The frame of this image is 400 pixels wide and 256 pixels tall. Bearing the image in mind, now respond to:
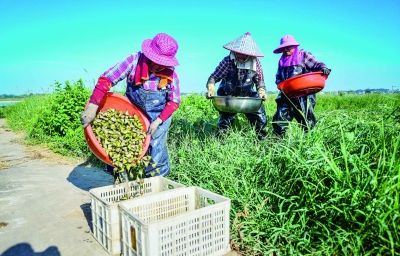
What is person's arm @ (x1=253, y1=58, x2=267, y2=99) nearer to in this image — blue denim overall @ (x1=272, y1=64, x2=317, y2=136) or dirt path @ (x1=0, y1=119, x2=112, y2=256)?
blue denim overall @ (x1=272, y1=64, x2=317, y2=136)

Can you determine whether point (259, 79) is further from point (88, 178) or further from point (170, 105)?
point (88, 178)

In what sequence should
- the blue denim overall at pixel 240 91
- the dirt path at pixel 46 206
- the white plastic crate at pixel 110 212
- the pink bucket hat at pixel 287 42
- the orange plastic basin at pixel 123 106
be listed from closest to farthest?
the white plastic crate at pixel 110 212
the dirt path at pixel 46 206
the orange plastic basin at pixel 123 106
the blue denim overall at pixel 240 91
the pink bucket hat at pixel 287 42

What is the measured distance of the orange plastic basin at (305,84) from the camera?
348cm

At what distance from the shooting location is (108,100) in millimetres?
2893

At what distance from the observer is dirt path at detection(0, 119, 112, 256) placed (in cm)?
231

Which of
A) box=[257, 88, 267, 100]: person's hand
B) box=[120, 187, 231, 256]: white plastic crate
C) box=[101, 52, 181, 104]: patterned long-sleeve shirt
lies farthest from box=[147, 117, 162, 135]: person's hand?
box=[257, 88, 267, 100]: person's hand

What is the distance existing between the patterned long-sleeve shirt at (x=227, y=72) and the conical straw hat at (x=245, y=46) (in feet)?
0.77

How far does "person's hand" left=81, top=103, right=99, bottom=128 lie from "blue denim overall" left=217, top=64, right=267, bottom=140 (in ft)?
6.03

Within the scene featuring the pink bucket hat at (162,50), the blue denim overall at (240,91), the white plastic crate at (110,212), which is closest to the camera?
the white plastic crate at (110,212)

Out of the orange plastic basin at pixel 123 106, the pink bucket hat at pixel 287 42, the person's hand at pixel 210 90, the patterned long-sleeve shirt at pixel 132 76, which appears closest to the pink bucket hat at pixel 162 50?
the patterned long-sleeve shirt at pixel 132 76

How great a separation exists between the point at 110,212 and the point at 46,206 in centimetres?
131

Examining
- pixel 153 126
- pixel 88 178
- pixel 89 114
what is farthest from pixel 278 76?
pixel 88 178

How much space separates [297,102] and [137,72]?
2.30m

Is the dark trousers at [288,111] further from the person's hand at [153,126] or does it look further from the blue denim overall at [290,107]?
the person's hand at [153,126]
